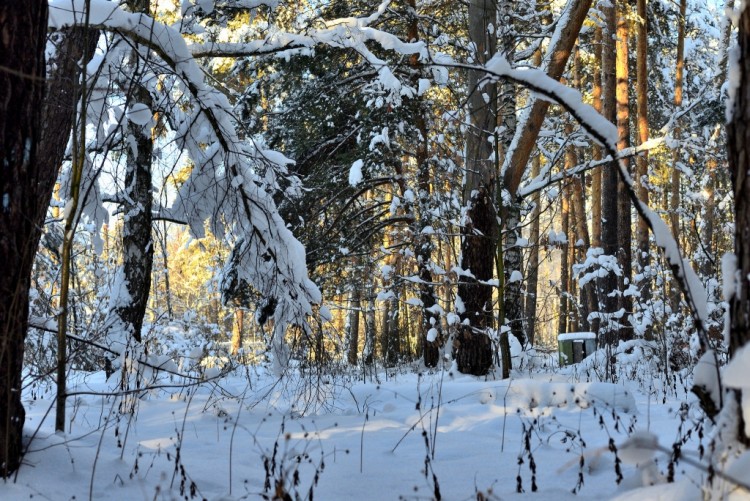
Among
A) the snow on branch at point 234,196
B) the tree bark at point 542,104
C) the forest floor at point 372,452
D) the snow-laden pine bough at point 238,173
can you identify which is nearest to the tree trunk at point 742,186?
the forest floor at point 372,452

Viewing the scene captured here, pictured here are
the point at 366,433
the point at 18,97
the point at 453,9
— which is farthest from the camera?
the point at 453,9

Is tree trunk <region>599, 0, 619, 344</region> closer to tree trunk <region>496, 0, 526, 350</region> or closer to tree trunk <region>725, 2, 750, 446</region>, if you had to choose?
tree trunk <region>496, 0, 526, 350</region>

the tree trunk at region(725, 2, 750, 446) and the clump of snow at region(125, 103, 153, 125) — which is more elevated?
the clump of snow at region(125, 103, 153, 125)

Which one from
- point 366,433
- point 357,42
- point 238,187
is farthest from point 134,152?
point 366,433

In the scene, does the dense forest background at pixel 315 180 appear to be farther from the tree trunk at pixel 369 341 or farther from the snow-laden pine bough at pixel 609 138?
the tree trunk at pixel 369 341

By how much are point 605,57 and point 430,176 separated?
17.6 feet

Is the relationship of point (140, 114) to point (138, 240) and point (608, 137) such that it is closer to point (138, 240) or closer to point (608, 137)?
point (608, 137)

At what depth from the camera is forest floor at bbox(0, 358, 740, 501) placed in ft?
8.34

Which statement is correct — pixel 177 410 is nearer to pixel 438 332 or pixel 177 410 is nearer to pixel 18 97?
pixel 18 97

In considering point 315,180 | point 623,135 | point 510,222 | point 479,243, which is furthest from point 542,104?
point 623,135

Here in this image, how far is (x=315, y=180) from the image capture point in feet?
34.4

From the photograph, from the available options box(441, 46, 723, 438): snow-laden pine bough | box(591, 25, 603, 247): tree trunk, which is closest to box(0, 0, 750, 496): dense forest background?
box(441, 46, 723, 438): snow-laden pine bough

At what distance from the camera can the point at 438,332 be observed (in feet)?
29.6

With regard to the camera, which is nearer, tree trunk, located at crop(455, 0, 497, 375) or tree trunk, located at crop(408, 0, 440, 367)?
tree trunk, located at crop(455, 0, 497, 375)
